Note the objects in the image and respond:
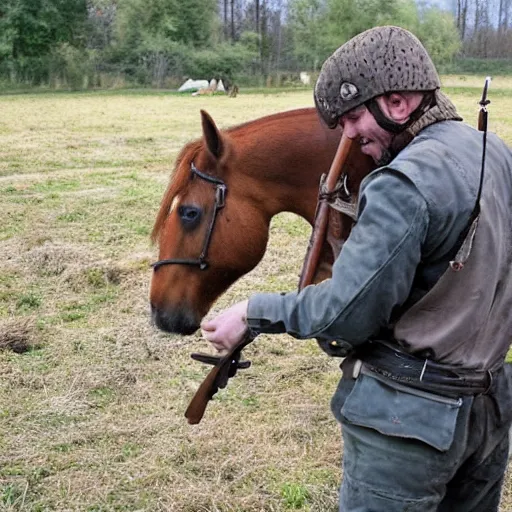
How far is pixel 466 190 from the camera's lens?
1.62m

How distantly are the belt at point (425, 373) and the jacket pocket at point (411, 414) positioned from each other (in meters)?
0.02

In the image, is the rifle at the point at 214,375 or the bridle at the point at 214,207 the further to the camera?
the bridle at the point at 214,207

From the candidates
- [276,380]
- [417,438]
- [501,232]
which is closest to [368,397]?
[417,438]

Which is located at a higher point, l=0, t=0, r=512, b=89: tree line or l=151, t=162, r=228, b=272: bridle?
l=0, t=0, r=512, b=89: tree line

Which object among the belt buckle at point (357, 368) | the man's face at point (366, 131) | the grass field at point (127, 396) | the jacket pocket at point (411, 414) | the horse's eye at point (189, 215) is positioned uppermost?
the man's face at point (366, 131)

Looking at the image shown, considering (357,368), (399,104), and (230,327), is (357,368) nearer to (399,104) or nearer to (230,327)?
(230,327)

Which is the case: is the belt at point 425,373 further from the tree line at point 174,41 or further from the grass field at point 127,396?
the tree line at point 174,41

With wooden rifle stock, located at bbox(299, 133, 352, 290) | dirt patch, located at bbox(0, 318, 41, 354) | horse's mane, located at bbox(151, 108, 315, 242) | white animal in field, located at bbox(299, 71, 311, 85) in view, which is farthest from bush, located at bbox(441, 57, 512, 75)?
wooden rifle stock, located at bbox(299, 133, 352, 290)

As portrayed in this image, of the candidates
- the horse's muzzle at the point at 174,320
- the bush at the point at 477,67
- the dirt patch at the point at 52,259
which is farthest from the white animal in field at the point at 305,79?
the horse's muzzle at the point at 174,320

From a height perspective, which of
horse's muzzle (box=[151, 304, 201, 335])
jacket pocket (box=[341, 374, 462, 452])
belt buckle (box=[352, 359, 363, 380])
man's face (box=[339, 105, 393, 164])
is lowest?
horse's muzzle (box=[151, 304, 201, 335])

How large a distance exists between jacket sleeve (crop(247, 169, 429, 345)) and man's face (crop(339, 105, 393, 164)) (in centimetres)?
17

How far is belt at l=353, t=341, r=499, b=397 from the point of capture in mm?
1730

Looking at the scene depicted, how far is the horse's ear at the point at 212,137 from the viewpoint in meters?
2.71

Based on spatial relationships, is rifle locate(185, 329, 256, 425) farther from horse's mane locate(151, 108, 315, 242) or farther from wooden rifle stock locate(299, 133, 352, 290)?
horse's mane locate(151, 108, 315, 242)
